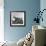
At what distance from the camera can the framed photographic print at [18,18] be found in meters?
5.66

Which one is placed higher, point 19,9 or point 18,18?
point 19,9

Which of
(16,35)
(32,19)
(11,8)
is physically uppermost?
(11,8)

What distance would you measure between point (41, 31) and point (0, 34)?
11.4 feet

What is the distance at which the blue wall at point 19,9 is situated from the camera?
5.65 m

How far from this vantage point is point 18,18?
5684 millimetres

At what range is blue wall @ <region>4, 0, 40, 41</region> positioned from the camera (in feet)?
18.5

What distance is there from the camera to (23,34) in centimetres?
568

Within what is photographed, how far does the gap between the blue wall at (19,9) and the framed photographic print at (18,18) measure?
0.12m

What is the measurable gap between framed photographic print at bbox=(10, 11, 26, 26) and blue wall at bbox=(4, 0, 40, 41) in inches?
4.9

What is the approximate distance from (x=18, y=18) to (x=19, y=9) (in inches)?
14.7

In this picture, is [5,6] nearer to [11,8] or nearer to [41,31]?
[11,8]

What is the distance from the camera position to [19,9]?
5.66m

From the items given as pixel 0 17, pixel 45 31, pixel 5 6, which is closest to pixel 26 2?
pixel 5 6

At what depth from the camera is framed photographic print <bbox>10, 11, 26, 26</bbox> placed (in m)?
5.66
